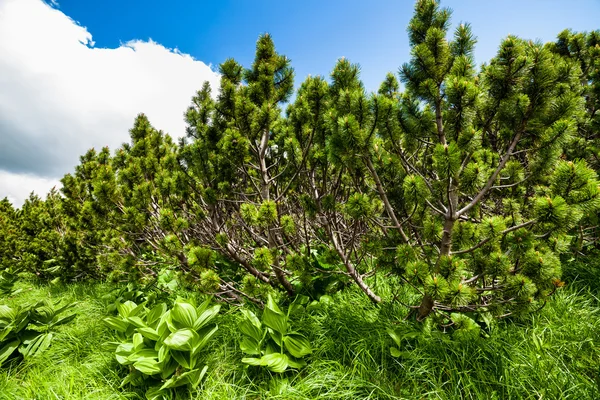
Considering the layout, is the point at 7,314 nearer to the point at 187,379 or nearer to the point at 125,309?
the point at 125,309

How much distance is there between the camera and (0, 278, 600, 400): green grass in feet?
5.91

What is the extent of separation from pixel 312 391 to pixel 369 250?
1.13 metres

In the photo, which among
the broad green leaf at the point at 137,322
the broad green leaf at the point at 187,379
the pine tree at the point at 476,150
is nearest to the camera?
the pine tree at the point at 476,150

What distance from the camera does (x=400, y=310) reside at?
2609mm

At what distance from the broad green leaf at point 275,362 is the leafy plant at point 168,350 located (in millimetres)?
479

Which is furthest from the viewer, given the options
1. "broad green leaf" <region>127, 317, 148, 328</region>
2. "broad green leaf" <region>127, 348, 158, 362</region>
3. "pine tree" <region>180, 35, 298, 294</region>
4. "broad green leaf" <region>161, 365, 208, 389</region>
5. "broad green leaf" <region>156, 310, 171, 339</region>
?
"pine tree" <region>180, 35, 298, 294</region>

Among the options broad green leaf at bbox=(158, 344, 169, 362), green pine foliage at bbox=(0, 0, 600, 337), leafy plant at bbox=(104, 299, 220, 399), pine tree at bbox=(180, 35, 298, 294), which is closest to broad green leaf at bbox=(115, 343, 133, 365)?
leafy plant at bbox=(104, 299, 220, 399)

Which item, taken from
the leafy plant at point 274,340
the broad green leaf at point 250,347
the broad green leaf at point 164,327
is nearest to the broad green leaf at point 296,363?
the leafy plant at point 274,340

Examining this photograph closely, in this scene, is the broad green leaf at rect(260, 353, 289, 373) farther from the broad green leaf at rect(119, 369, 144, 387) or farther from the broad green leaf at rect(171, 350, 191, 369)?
the broad green leaf at rect(119, 369, 144, 387)

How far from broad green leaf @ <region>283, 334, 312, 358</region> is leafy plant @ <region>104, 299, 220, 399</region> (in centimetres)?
61

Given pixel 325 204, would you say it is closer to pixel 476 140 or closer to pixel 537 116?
pixel 476 140

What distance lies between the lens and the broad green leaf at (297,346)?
2127 mm

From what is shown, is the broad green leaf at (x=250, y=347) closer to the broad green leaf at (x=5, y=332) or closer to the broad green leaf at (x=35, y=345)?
the broad green leaf at (x=35, y=345)

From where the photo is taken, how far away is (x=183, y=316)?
220 centimetres
